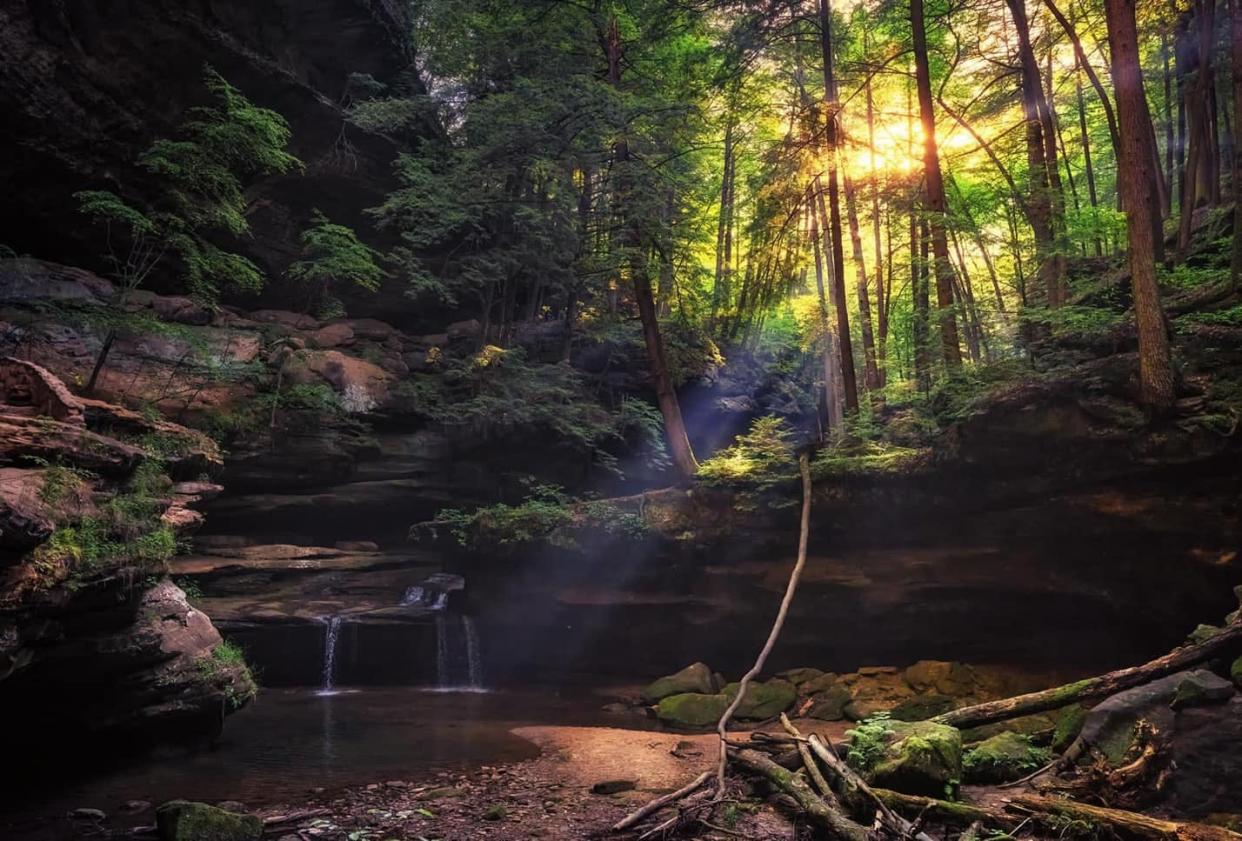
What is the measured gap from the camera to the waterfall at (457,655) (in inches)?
681

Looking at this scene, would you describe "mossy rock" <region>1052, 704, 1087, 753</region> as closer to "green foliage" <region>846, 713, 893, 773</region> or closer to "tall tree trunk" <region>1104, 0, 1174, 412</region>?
"green foliage" <region>846, 713, 893, 773</region>

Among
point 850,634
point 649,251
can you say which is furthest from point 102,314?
point 850,634

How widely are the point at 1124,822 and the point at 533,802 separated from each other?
6.01m

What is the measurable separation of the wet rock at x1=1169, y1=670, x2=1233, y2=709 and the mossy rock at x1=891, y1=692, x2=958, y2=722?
14.5ft

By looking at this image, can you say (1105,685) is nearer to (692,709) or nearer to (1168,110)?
(692,709)

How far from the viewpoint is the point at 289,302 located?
20781mm

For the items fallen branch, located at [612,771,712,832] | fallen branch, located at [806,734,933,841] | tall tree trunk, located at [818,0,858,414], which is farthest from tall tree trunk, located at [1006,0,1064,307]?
fallen branch, located at [612,771,712,832]

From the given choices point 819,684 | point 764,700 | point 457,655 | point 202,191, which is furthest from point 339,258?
point 819,684

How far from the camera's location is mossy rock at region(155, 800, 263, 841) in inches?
248

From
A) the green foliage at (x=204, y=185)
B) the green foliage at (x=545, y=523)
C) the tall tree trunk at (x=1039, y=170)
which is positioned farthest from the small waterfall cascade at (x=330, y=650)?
the tall tree trunk at (x=1039, y=170)

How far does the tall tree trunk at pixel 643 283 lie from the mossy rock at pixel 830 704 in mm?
5558

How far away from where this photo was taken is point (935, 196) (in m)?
12.3

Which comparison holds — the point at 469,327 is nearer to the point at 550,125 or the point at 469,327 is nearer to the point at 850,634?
the point at 550,125

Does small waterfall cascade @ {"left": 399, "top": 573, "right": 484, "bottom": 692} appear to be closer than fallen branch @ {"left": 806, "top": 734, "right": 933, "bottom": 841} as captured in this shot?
No
